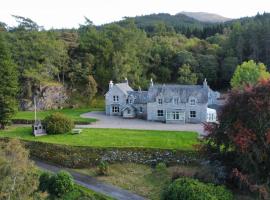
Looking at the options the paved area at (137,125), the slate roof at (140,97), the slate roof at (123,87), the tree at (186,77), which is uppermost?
the tree at (186,77)

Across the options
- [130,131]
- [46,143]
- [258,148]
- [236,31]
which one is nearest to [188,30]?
[236,31]

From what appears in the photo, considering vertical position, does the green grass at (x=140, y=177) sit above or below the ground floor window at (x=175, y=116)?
below

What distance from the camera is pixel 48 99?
6525cm

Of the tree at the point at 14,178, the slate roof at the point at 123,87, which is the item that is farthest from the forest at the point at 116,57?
the tree at the point at 14,178

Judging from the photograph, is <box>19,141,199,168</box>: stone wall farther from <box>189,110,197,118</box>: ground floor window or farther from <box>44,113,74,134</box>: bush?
<box>189,110,197,118</box>: ground floor window

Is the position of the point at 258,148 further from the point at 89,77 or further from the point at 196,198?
the point at 89,77

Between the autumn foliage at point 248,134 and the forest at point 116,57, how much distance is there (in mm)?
35679

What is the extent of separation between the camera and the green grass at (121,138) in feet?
140

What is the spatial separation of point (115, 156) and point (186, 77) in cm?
3412

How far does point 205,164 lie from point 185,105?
1962cm

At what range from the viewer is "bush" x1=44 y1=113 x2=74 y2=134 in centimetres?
4797

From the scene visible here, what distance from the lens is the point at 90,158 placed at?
41.2 meters

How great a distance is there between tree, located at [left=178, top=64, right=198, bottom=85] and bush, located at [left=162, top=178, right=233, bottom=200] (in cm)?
4107

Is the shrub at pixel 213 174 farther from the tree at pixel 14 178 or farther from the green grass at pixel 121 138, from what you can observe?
the tree at pixel 14 178
